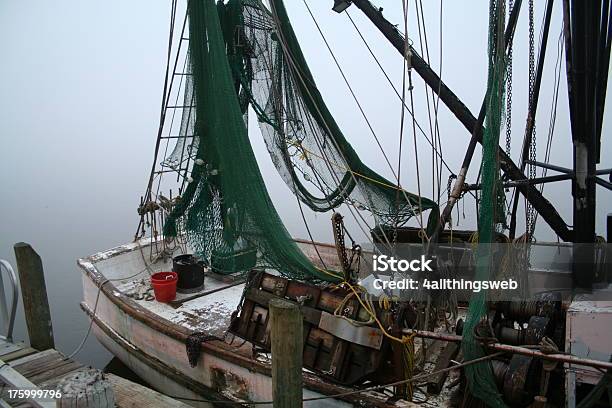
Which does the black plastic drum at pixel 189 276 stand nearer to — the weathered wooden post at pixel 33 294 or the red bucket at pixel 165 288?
the red bucket at pixel 165 288

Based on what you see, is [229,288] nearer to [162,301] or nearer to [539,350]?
[162,301]

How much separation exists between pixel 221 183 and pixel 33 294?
2.20 meters

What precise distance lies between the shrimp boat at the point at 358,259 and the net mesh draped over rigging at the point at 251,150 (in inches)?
0.9

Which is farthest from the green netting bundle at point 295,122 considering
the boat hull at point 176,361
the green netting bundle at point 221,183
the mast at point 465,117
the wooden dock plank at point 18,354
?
the wooden dock plank at point 18,354

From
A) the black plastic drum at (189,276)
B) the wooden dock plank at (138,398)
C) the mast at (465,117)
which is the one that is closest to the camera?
the wooden dock plank at (138,398)

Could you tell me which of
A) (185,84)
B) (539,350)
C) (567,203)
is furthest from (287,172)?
(567,203)

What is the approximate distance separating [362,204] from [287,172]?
108 cm

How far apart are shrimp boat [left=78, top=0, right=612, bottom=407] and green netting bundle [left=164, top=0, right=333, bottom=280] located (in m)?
0.02

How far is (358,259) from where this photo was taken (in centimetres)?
496

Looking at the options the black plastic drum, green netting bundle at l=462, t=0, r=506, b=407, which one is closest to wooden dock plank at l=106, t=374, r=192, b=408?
green netting bundle at l=462, t=0, r=506, b=407

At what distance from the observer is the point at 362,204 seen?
5449mm

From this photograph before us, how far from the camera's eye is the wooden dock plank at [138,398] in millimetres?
3229

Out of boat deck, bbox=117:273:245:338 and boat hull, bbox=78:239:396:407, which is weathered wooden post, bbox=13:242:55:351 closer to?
boat hull, bbox=78:239:396:407

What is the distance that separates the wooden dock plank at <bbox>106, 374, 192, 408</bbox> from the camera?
3.23 metres
